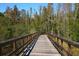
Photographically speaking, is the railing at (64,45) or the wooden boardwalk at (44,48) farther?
the wooden boardwalk at (44,48)

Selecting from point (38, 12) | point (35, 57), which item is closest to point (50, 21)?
point (38, 12)

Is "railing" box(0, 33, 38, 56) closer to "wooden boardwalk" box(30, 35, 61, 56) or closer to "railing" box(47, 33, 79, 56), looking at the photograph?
"wooden boardwalk" box(30, 35, 61, 56)

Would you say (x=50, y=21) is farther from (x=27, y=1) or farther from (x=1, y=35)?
(x=1, y=35)

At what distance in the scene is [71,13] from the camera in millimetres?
3701

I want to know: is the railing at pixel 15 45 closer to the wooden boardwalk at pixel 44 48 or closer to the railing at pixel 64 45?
the wooden boardwalk at pixel 44 48

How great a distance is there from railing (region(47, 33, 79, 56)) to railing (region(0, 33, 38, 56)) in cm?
24

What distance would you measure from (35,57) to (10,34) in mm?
407

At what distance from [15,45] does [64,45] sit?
60 centimetres

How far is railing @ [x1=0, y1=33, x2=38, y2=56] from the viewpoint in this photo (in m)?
3.53

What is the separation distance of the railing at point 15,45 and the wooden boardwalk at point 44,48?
102mm

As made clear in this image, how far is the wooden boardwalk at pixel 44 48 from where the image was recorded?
3673mm

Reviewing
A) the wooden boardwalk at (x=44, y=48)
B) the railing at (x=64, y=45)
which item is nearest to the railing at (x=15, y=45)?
the wooden boardwalk at (x=44, y=48)

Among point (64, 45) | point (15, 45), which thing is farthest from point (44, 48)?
point (15, 45)

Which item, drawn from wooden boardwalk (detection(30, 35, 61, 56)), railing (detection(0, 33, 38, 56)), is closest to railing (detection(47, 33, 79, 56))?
wooden boardwalk (detection(30, 35, 61, 56))
